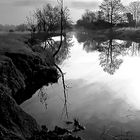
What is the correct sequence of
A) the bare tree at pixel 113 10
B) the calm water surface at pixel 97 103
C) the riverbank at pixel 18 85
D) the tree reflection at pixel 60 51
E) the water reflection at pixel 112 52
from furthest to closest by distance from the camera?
1. the bare tree at pixel 113 10
2. the tree reflection at pixel 60 51
3. the water reflection at pixel 112 52
4. the calm water surface at pixel 97 103
5. the riverbank at pixel 18 85

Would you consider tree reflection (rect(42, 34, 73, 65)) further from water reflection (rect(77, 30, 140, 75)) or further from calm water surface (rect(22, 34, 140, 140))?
calm water surface (rect(22, 34, 140, 140))

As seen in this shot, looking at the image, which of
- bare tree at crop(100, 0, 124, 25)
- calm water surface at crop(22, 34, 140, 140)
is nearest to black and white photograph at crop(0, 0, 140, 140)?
calm water surface at crop(22, 34, 140, 140)

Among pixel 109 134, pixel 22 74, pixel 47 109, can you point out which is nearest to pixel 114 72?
pixel 22 74

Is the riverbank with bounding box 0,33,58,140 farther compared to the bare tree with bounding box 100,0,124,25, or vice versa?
the bare tree with bounding box 100,0,124,25

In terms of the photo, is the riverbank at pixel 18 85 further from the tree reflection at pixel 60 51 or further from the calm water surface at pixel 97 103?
the tree reflection at pixel 60 51

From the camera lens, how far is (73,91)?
1703cm

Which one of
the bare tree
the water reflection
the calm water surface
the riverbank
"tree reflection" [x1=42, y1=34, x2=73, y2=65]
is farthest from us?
the bare tree

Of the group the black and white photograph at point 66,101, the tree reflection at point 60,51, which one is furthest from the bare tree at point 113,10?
the black and white photograph at point 66,101

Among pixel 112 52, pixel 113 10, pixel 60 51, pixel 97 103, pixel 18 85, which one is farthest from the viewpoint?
pixel 113 10

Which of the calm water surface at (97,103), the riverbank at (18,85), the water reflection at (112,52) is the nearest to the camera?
the riverbank at (18,85)

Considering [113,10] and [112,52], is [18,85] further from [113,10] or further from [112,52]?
[113,10]

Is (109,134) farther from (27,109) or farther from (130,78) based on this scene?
(130,78)

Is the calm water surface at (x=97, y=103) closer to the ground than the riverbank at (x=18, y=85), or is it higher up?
closer to the ground

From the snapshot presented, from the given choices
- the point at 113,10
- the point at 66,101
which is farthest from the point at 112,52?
the point at 113,10
